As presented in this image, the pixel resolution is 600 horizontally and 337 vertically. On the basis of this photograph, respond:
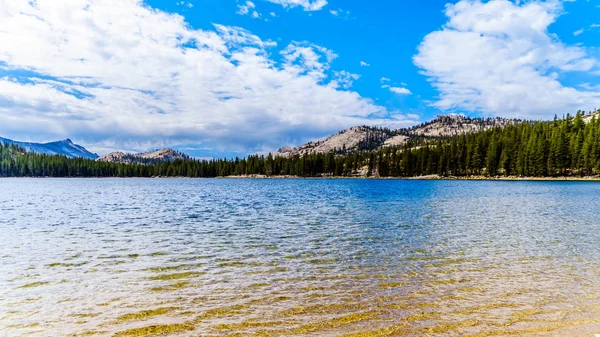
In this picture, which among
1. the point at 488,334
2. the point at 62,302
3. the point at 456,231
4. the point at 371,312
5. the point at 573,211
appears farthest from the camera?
the point at 573,211

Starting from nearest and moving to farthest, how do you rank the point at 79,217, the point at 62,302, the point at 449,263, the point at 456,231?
the point at 62,302
the point at 449,263
the point at 456,231
the point at 79,217

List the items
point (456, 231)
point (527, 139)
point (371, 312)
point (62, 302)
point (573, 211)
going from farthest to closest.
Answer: point (527, 139) < point (573, 211) < point (456, 231) < point (62, 302) < point (371, 312)

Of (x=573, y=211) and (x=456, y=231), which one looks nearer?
(x=456, y=231)

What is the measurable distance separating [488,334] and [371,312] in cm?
324

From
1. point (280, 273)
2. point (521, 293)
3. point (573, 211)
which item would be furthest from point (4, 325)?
point (573, 211)

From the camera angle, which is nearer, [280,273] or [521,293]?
[521,293]

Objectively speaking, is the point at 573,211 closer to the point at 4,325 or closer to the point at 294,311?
the point at 294,311

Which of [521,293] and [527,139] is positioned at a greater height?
[527,139]

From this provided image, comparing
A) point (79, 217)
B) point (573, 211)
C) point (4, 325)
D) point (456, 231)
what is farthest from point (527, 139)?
point (4, 325)

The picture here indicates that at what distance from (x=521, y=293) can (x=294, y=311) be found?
328 inches

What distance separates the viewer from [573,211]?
139 ft

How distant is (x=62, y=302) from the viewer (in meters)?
12.5

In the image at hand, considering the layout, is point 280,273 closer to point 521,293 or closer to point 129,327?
point 129,327

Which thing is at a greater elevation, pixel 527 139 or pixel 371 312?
pixel 527 139
